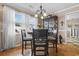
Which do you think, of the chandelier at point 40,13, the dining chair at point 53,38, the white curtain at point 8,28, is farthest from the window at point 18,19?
the dining chair at point 53,38

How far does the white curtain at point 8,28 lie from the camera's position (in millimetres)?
4295

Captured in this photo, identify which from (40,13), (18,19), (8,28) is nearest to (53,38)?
(40,13)

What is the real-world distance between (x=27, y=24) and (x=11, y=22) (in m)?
0.96

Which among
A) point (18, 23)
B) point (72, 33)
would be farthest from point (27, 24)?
point (72, 33)

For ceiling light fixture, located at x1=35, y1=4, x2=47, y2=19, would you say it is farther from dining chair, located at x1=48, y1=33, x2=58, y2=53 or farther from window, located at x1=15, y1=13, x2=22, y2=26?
window, located at x1=15, y1=13, x2=22, y2=26

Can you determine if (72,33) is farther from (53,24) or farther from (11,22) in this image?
(11,22)

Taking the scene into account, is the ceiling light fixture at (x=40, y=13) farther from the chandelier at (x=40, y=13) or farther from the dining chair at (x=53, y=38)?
the dining chair at (x=53, y=38)

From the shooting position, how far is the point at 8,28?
4.47 metres

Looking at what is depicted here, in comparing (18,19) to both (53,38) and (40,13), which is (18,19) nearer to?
(40,13)

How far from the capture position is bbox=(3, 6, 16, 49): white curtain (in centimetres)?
429

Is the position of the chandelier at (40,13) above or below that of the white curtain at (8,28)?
above

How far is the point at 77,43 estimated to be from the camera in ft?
17.5

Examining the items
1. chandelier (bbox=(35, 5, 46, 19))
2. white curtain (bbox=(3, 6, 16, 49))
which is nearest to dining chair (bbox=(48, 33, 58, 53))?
chandelier (bbox=(35, 5, 46, 19))

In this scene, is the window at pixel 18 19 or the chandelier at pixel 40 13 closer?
the chandelier at pixel 40 13
